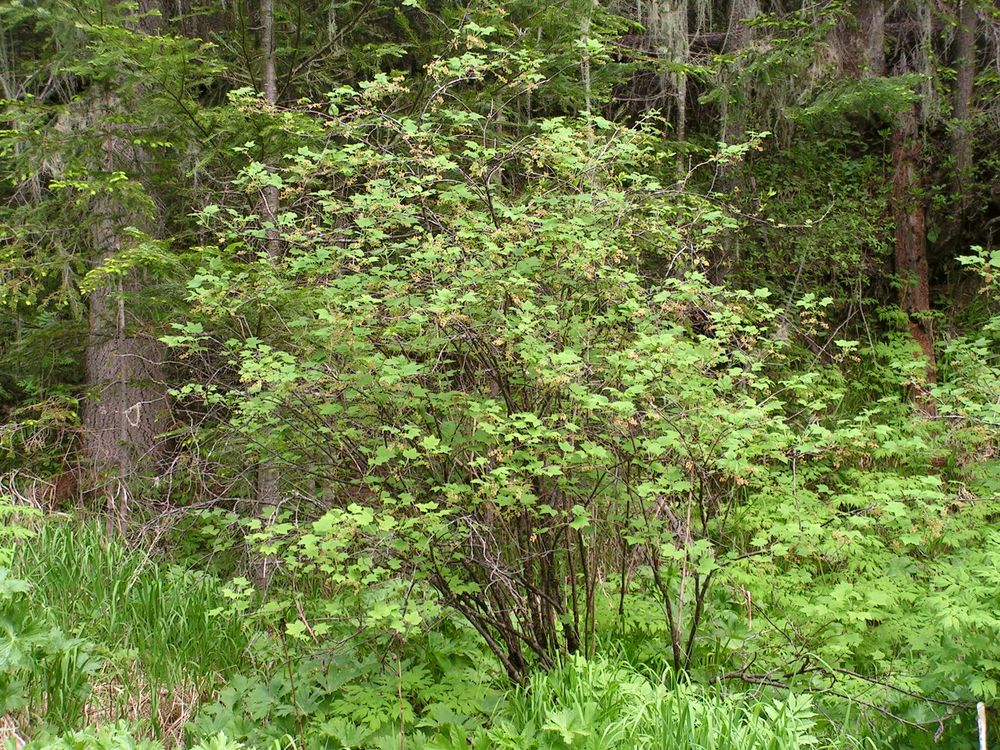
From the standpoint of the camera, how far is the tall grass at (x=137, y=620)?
4027 millimetres

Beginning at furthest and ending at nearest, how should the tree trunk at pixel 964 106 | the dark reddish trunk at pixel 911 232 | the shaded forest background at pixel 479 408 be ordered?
1. the tree trunk at pixel 964 106
2. the dark reddish trunk at pixel 911 232
3. the shaded forest background at pixel 479 408

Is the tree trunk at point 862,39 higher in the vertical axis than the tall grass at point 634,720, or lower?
higher

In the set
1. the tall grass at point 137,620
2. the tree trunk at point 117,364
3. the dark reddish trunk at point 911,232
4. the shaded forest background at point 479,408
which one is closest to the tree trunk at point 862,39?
the dark reddish trunk at point 911,232

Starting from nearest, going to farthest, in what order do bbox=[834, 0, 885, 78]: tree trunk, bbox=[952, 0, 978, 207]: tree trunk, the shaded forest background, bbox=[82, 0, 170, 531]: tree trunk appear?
the shaded forest background < bbox=[82, 0, 170, 531]: tree trunk < bbox=[834, 0, 885, 78]: tree trunk < bbox=[952, 0, 978, 207]: tree trunk

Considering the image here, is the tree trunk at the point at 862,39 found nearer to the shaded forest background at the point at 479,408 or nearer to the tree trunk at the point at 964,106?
the shaded forest background at the point at 479,408

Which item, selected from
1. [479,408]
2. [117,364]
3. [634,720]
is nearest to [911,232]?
[479,408]

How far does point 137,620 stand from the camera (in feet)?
14.7

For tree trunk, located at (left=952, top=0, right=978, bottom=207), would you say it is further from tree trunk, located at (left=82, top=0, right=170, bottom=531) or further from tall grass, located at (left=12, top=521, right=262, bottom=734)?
tall grass, located at (left=12, top=521, right=262, bottom=734)

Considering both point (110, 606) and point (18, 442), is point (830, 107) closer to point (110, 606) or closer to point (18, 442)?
point (110, 606)

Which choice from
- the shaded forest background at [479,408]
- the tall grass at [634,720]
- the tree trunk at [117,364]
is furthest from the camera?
the tree trunk at [117,364]

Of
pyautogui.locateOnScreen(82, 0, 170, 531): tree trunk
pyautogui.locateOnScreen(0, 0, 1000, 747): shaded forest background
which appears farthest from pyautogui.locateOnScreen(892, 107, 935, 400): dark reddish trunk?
pyautogui.locateOnScreen(82, 0, 170, 531): tree trunk

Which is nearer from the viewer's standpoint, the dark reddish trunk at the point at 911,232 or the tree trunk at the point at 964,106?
the dark reddish trunk at the point at 911,232

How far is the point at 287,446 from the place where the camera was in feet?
13.5

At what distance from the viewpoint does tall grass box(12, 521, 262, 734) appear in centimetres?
403
